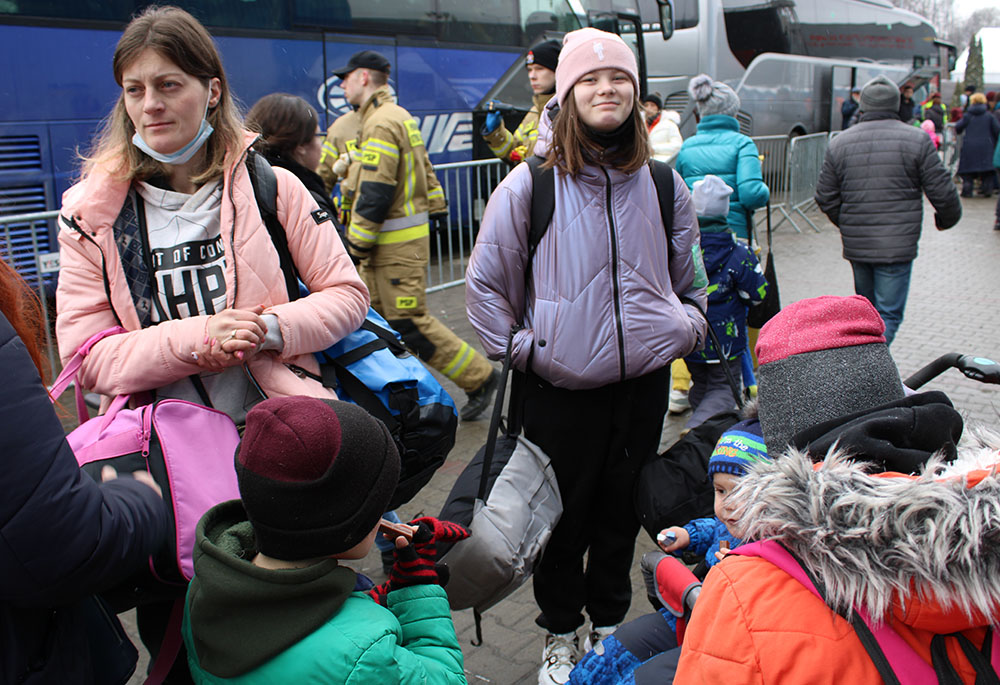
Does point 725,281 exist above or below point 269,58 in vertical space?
below

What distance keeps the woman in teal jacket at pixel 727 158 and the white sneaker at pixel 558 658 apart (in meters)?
3.25

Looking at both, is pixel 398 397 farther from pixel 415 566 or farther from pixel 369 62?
pixel 369 62

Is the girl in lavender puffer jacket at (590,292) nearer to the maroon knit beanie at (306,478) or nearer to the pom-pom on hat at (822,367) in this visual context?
the pom-pom on hat at (822,367)

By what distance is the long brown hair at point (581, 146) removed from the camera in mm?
2645

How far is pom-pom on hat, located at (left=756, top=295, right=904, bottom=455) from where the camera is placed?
1.56m

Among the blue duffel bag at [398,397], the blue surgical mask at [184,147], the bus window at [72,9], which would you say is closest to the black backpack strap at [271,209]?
the blue surgical mask at [184,147]

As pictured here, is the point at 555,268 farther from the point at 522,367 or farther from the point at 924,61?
the point at 924,61

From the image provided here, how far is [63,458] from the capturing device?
1.33 m

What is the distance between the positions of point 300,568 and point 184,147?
1273 millimetres

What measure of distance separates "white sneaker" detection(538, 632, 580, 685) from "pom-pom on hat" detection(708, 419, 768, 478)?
1.13 meters

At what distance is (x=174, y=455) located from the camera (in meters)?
1.90

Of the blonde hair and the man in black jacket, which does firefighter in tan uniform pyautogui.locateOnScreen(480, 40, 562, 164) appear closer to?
the man in black jacket

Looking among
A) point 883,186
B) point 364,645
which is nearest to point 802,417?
point 364,645

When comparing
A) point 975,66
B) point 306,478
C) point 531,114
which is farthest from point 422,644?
point 975,66
